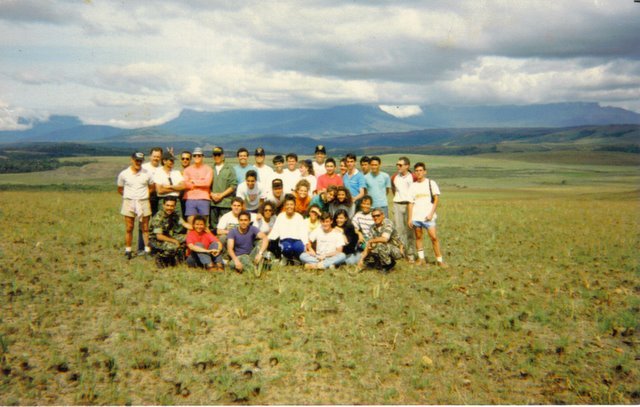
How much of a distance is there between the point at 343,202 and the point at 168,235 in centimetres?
430

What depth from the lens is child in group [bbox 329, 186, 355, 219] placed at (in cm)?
1100

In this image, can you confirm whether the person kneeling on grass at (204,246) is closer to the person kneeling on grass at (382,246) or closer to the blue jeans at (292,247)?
the blue jeans at (292,247)

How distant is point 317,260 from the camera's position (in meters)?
10.6

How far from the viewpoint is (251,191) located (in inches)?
435

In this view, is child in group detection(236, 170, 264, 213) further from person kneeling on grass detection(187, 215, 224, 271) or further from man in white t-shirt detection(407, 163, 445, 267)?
man in white t-shirt detection(407, 163, 445, 267)

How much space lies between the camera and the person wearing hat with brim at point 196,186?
35.6ft

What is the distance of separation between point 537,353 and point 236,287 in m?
5.49

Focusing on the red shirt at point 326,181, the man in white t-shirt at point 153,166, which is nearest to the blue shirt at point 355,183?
the red shirt at point 326,181

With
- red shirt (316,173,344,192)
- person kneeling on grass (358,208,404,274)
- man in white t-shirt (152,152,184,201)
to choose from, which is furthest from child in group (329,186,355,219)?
man in white t-shirt (152,152,184,201)

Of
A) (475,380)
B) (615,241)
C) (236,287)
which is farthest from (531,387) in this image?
(615,241)

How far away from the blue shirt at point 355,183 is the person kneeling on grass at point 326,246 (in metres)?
1.31

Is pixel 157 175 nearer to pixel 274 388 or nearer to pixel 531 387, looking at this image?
pixel 274 388

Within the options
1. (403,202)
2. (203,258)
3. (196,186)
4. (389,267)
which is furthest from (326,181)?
(203,258)

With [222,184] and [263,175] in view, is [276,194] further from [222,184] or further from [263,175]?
[222,184]
